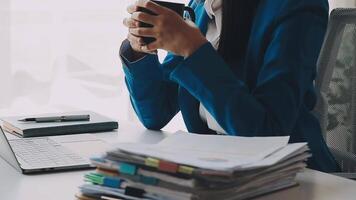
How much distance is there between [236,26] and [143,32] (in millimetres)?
233

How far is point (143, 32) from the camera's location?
4.04ft

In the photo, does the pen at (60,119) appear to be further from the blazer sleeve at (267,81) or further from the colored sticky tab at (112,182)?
the colored sticky tab at (112,182)

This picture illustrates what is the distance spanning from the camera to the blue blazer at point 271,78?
117 centimetres

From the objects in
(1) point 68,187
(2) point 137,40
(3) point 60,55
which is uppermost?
(2) point 137,40

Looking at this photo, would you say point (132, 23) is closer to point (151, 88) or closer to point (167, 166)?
point (151, 88)

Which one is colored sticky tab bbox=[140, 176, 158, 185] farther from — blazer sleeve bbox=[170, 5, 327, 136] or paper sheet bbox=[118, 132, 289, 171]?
blazer sleeve bbox=[170, 5, 327, 136]

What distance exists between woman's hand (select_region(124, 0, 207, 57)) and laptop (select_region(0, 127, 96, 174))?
10.8 inches

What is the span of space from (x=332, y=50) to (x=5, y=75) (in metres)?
1.23

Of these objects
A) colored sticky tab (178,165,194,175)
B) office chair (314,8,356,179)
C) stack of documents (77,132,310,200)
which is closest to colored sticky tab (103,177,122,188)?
stack of documents (77,132,310,200)

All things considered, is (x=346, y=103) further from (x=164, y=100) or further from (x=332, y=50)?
(x=164, y=100)

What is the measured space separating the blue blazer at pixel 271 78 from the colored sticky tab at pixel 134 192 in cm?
41

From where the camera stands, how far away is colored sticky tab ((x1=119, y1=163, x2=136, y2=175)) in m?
0.78

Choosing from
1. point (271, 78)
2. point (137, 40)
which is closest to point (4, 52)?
point (137, 40)

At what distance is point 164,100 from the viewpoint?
1.58m
